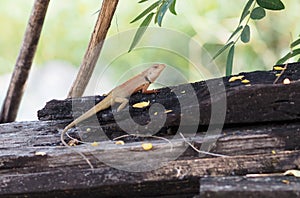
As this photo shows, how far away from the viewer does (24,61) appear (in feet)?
6.36

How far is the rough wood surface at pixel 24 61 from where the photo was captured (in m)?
1.77

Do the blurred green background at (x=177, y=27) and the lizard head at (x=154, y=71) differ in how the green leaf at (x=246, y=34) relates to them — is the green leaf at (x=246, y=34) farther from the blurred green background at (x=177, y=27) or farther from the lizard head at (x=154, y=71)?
the blurred green background at (x=177, y=27)

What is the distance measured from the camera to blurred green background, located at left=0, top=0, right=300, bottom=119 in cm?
273

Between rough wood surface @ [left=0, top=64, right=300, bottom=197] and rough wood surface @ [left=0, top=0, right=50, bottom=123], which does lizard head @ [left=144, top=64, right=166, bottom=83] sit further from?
rough wood surface @ [left=0, top=0, right=50, bottom=123]

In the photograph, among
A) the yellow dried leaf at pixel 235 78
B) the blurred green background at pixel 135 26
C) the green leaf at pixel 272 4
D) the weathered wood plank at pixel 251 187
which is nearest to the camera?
the weathered wood plank at pixel 251 187

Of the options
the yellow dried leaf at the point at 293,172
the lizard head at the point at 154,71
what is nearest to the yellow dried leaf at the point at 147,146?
the yellow dried leaf at the point at 293,172

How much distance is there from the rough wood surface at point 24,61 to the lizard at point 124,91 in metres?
0.52

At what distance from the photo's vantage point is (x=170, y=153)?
98cm

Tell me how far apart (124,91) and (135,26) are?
1.54 meters

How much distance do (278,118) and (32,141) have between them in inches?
22.1

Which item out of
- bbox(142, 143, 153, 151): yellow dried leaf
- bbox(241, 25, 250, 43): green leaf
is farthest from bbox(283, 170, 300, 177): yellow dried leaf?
bbox(241, 25, 250, 43): green leaf

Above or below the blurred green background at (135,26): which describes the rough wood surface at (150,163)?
below

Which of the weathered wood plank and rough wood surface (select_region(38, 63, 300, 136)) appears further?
rough wood surface (select_region(38, 63, 300, 136))

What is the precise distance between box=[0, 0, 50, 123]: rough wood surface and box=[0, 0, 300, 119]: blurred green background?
1.96 ft
